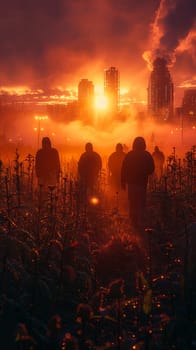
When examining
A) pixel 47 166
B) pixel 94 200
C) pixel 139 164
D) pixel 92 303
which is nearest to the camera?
pixel 92 303

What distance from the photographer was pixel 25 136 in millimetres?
89312

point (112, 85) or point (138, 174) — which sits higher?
point (112, 85)

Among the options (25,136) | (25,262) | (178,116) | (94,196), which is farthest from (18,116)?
(25,262)

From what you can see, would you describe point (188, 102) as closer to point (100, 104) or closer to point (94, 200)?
point (100, 104)

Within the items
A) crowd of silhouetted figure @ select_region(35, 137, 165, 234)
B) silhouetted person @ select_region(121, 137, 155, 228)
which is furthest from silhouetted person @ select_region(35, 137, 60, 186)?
silhouetted person @ select_region(121, 137, 155, 228)

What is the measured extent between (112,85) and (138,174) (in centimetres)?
17391

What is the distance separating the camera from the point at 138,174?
31.1 ft

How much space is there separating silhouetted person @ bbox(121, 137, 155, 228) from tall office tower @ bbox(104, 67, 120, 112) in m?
153

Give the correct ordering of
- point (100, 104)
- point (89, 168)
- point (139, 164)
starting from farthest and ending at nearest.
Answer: point (100, 104), point (89, 168), point (139, 164)

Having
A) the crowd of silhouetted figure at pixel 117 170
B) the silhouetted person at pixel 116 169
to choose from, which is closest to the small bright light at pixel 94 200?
the crowd of silhouetted figure at pixel 117 170

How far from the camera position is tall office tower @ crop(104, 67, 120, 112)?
165500 millimetres

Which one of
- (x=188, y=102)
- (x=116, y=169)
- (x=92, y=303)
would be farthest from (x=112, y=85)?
(x=92, y=303)

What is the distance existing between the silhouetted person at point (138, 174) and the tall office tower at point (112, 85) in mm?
153026

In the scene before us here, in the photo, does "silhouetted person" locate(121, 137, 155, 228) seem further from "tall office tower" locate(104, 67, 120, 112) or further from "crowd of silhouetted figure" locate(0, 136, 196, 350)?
"tall office tower" locate(104, 67, 120, 112)
